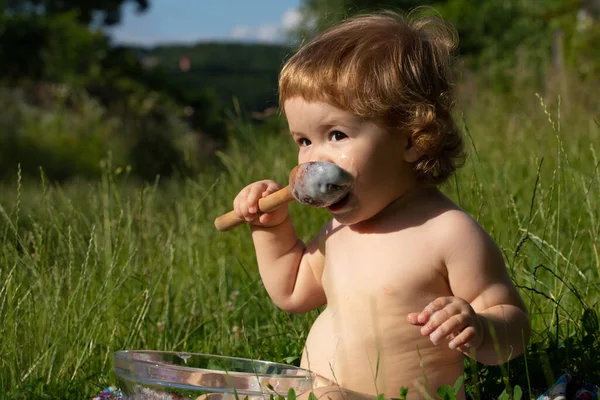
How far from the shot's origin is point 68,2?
12180mm

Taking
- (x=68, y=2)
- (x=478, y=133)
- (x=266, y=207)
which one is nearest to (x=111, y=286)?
(x=266, y=207)

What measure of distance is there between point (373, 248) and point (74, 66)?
9352mm

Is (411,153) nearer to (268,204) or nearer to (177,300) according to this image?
(268,204)

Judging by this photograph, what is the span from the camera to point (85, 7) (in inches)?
483

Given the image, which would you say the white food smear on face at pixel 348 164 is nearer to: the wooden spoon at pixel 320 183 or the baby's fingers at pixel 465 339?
the wooden spoon at pixel 320 183

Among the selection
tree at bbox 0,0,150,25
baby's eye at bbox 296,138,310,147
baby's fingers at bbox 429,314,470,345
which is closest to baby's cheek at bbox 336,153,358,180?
baby's eye at bbox 296,138,310,147

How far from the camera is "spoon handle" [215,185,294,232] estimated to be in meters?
2.07

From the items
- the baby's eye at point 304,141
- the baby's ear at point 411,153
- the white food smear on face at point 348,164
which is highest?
the baby's eye at point 304,141

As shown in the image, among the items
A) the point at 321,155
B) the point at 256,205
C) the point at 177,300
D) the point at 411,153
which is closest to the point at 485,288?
the point at 411,153

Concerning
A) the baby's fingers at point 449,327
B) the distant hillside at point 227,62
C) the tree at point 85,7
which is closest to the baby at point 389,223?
the baby's fingers at point 449,327

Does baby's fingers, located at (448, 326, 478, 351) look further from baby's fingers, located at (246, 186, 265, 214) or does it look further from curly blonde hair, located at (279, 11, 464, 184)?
baby's fingers, located at (246, 186, 265, 214)

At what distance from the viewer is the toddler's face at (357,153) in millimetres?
1963

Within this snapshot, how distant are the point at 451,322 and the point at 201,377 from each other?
0.64 metres

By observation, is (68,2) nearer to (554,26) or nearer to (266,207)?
(554,26)
